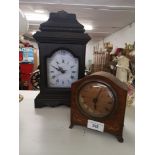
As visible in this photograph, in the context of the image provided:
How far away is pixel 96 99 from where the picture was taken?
0.49 meters

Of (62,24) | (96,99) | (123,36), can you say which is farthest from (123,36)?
(96,99)

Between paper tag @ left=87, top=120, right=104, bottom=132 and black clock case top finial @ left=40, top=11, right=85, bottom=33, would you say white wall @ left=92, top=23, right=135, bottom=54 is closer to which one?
black clock case top finial @ left=40, top=11, right=85, bottom=33

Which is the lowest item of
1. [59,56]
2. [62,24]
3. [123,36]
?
[59,56]

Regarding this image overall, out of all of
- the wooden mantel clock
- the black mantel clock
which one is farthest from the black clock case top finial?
the wooden mantel clock

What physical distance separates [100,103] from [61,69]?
25cm

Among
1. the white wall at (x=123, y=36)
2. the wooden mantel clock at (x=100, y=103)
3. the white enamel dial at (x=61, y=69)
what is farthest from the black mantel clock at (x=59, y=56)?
the white wall at (x=123, y=36)

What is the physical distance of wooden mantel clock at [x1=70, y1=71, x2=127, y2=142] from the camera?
1.56ft

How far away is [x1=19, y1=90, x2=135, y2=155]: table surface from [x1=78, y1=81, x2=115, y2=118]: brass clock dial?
0.06 metres

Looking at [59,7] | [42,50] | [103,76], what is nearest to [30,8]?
[59,7]

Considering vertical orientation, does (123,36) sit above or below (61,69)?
above

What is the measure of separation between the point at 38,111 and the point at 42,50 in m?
0.23

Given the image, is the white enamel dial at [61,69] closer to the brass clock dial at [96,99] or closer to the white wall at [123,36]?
Answer: the brass clock dial at [96,99]

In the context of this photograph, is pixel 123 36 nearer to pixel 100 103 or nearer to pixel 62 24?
pixel 62 24

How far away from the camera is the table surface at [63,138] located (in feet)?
1.42
